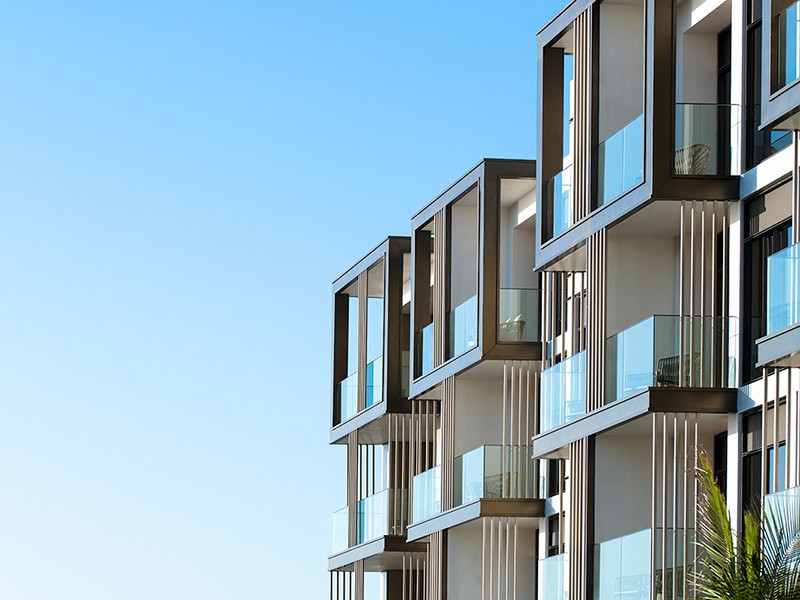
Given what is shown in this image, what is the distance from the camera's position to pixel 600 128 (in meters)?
30.1

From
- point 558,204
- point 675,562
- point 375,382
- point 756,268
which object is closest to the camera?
point 756,268

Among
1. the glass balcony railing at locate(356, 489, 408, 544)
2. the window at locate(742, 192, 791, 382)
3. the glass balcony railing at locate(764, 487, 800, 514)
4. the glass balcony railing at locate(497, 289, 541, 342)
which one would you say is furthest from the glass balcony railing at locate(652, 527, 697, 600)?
the glass balcony railing at locate(356, 489, 408, 544)

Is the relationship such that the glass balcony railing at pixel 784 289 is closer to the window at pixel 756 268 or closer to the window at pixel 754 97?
the window at pixel 756 268

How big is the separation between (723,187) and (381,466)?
73.1 ft

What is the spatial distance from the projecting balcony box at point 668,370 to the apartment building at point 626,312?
31 mm

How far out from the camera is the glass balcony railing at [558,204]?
31.2m

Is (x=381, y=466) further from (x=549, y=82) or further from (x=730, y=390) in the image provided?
(x=730, y=390)

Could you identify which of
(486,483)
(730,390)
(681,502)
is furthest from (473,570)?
(730,390)

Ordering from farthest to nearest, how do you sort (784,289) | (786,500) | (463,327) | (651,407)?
(463,327) → (651,407) → (784,289) → (786,500)

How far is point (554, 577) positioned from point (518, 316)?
6.72 metres

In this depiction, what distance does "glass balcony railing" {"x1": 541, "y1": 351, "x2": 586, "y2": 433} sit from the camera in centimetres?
3014

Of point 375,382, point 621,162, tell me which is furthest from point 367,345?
point 621,162

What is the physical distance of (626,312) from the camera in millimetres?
29344

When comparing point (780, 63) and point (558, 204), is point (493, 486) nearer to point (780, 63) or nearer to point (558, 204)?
point (558, 204)
